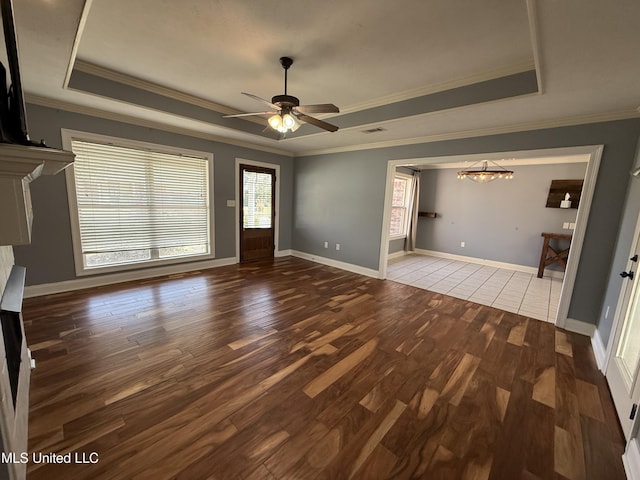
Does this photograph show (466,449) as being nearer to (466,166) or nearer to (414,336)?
(414,336)

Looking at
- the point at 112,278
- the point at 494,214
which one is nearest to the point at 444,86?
the point at 494,214

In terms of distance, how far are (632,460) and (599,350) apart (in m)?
1.52

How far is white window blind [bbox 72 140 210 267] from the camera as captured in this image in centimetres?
356

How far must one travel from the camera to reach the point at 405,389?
1.95 meters

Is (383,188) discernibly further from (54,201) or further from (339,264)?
(54,201)

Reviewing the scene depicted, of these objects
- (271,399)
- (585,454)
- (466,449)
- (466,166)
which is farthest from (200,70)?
(466,166)

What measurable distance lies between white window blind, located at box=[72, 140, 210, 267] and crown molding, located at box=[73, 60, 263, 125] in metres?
1.11

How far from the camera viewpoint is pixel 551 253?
17.1 feet

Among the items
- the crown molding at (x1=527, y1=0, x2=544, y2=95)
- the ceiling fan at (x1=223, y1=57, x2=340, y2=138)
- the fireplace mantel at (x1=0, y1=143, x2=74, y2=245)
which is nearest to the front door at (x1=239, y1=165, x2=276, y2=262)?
the ceiling fan at (x1=223, y1=57, x2=340, y2=138)

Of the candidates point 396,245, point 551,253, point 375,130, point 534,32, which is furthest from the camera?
point 396,245

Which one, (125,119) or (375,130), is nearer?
(125,119)

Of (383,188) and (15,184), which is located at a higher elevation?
(383,188)

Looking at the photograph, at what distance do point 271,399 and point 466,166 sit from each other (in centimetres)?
A: 664

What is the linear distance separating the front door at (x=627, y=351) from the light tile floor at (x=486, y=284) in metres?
1.29
